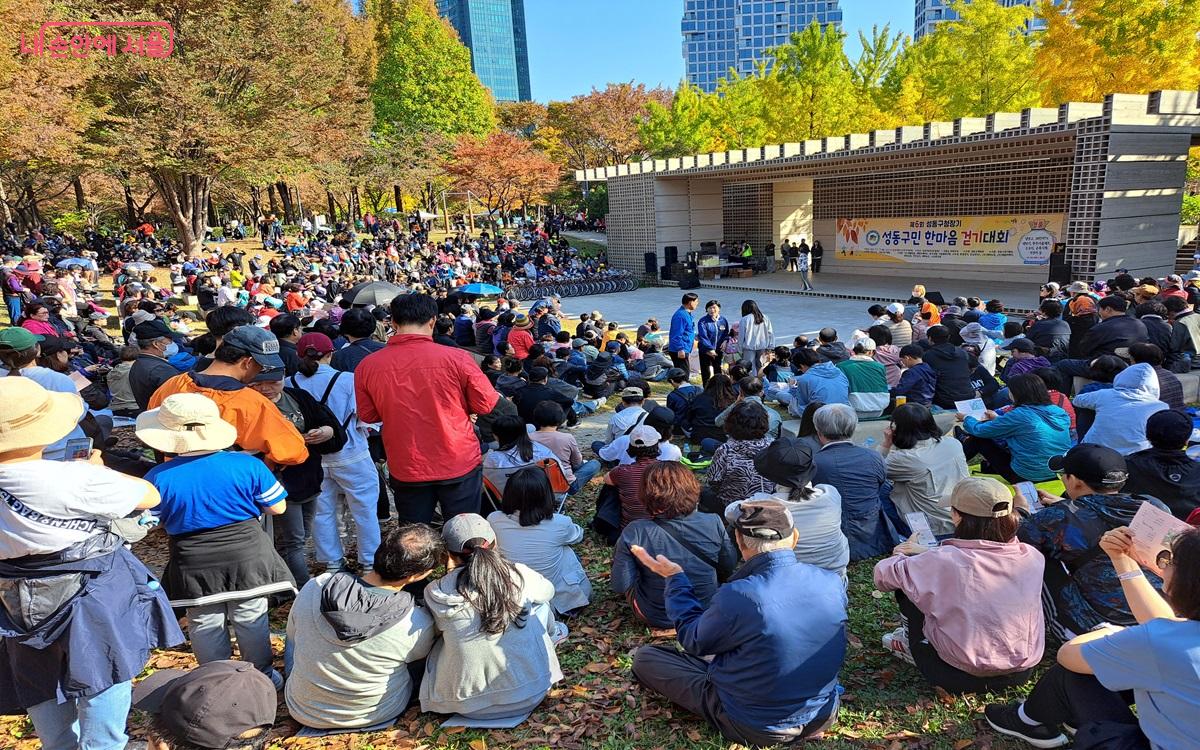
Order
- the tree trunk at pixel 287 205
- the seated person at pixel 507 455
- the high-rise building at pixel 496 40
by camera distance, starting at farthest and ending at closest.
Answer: the high-rise building at pixel 496 40, the tree trunk at pixel 287 205, the seated person at pixel 507 455

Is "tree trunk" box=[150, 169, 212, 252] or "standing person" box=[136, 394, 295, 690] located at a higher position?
"tree trunk" box=[150, 169, 212, 252]

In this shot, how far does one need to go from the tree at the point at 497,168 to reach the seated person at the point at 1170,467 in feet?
103

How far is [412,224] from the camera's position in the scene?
113 ft

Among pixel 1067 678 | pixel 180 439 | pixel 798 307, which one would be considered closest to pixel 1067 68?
pixel 798 307

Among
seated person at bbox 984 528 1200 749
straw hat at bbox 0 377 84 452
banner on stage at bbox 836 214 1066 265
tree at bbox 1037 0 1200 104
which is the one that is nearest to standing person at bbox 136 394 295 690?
straw hat at bbox 0 377 84 452

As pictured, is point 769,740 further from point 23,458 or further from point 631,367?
point 631,367

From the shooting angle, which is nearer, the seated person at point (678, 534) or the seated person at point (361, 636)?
the seated person at point (361, 636)

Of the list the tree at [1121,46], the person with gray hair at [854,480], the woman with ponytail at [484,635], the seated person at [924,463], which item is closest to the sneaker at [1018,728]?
the person with gray hair at [854,480]

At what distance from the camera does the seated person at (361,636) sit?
2.79 m

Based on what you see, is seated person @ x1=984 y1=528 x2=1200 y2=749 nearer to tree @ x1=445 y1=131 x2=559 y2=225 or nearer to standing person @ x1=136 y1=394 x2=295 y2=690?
standing person @ x1=136 y1=394 x2=295 y2=690

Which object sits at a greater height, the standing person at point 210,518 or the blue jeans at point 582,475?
the standing person at point 210,518

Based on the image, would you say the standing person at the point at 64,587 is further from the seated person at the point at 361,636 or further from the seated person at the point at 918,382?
the seated person at the point at 918,382

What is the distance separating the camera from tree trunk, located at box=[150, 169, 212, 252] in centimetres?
2381

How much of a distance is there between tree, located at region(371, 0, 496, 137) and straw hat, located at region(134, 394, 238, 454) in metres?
39.2
